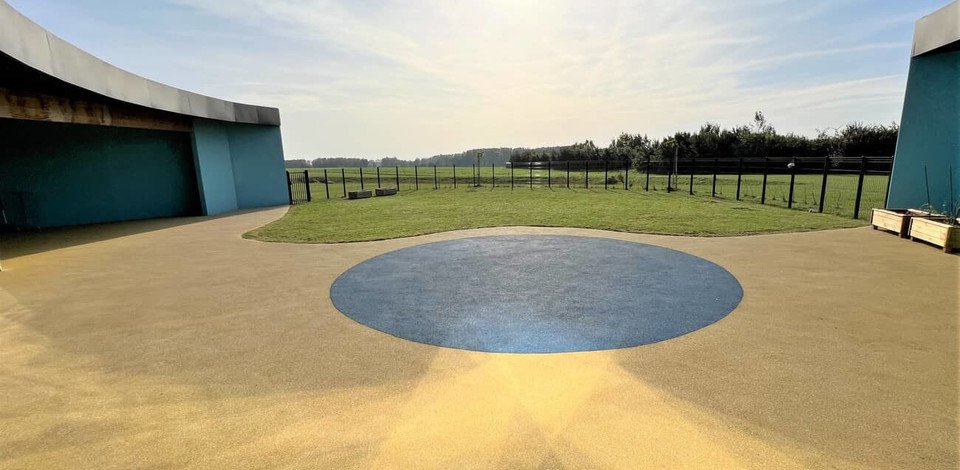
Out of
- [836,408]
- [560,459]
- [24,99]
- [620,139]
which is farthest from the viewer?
[620,139]

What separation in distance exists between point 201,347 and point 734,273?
6947mm

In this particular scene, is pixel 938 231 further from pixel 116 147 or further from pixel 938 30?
pixel 116 147

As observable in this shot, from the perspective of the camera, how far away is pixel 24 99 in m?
8.20

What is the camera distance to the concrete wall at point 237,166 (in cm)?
1434

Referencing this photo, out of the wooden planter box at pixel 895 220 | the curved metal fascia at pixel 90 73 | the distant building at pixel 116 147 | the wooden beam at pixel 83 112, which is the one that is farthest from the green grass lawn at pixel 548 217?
the wooden beam at pixel 83 112

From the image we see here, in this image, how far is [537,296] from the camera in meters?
5.08

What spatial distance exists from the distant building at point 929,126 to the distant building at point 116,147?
17576 millimetres

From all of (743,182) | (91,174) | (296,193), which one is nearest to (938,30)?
(743,182)

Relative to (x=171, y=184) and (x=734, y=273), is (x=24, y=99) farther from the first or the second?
(x=734, y=273)

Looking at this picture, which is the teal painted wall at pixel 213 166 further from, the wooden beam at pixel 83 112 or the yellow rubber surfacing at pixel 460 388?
the yellow rubber surfacing at pixel 460 388

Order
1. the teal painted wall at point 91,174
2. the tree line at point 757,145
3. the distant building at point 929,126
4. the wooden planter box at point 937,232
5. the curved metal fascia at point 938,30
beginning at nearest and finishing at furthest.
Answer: the wooden planter box at point 937,232 < the curved metal fascia at point 938,30 < the distant building at point 929,126 < the teal painted wall at point 91,174 < the tree line at point 757,145

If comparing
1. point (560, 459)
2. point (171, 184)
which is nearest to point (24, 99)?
point (171, 184)

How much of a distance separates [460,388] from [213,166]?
15.9 meters

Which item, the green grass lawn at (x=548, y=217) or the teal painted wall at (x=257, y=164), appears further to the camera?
the teal painted wall at (x=257, y=164)
